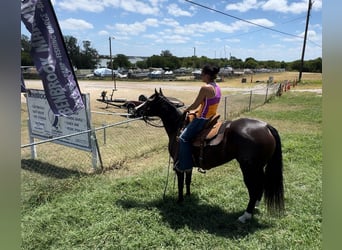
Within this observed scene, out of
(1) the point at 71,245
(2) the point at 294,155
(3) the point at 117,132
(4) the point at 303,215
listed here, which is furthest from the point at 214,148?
(3) the point at 117,132

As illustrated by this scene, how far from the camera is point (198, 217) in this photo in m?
4.08

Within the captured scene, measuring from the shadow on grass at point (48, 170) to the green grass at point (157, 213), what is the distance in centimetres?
6

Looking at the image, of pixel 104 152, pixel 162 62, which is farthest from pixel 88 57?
pixel 104 152

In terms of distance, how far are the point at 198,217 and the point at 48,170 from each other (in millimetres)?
3653

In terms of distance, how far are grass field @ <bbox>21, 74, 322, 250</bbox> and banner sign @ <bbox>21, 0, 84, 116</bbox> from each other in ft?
4.62

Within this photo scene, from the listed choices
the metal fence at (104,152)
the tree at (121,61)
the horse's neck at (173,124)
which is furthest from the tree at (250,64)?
the horse's neck at (173,124)

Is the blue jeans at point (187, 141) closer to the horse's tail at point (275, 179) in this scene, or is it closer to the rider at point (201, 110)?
the rider at point (201, 110)

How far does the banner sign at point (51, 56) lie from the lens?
14.0ft

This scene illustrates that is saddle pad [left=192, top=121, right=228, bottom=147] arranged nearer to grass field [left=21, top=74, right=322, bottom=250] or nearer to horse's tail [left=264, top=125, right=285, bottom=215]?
horse's tail [left=264, top=125, right=285, bottom=215]

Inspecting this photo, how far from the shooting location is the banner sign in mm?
4266

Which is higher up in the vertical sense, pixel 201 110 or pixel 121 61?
pixel 121 61

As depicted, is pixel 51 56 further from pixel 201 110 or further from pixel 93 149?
pixel 201 110

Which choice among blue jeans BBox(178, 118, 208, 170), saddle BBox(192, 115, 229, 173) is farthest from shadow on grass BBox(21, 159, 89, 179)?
saddle BBox(192, 115, 229, 173)
